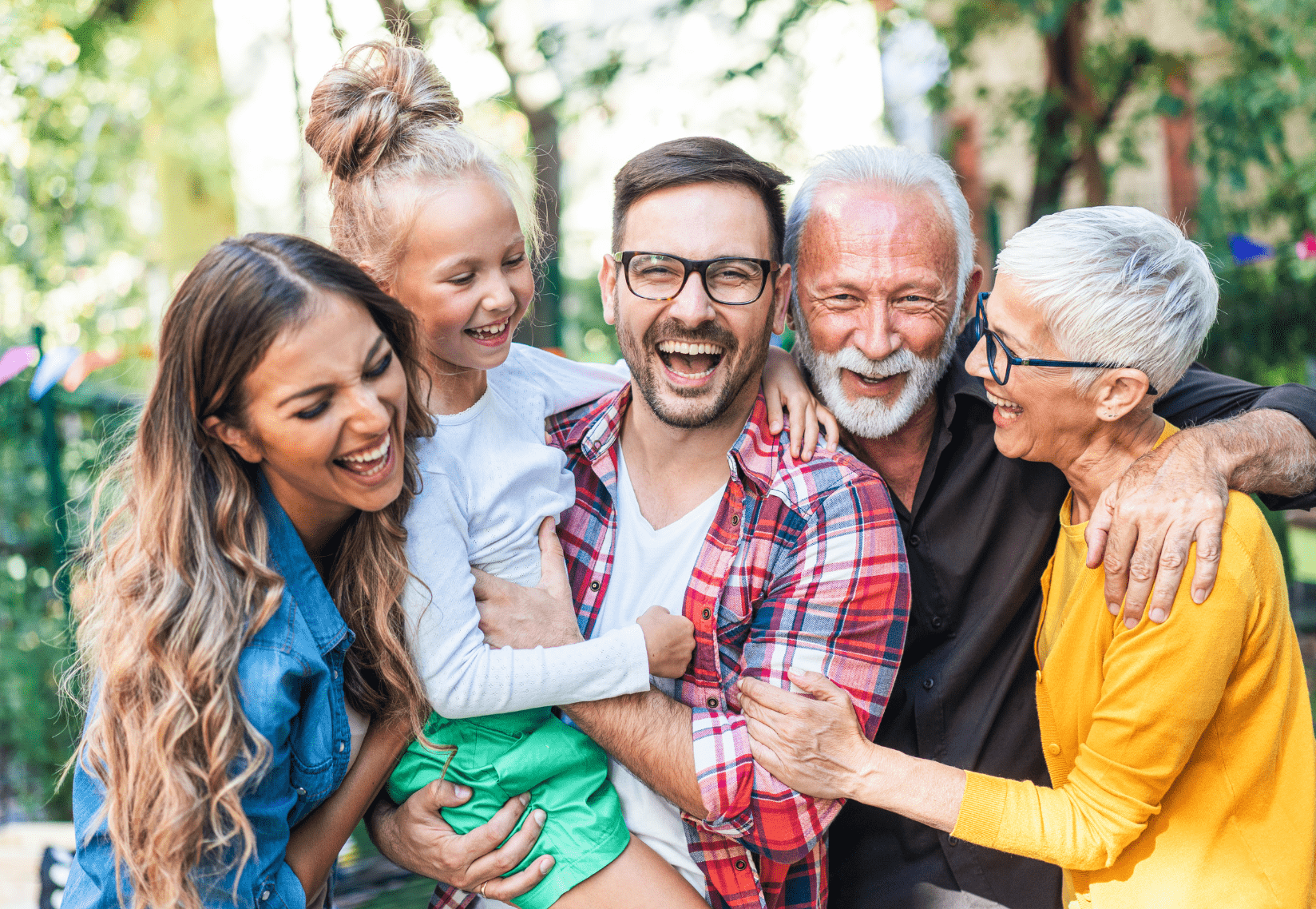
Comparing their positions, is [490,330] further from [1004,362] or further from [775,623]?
[1004,362]

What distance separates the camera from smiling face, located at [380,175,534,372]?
223cm

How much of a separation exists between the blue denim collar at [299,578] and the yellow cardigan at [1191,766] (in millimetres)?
1334

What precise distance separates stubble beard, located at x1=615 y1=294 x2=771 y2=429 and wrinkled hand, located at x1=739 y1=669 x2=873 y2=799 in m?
0.70

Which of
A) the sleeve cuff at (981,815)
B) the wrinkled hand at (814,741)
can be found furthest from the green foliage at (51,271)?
the sleeve cuff at (981,815)

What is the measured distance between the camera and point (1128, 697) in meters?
1.93

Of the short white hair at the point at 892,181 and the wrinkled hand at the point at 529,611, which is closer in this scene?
the wrinkled hand at the point at 529,611

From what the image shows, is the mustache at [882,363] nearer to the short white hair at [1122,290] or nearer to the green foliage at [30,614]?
the short white hair at [1122,290]

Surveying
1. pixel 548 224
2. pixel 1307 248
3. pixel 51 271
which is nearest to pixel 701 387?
pixel 548 224

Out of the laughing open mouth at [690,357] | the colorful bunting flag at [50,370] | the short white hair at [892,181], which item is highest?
the short white hair at [892,181]

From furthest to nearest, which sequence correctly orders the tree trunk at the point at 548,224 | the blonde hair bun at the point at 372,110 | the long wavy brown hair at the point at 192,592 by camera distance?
the tree trunk at the point at 548,224
the blonde hair bun at the point at 372,110
the long wavy brown hair at the point at 192,592

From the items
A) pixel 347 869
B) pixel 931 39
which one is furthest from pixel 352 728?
pixel 931 39

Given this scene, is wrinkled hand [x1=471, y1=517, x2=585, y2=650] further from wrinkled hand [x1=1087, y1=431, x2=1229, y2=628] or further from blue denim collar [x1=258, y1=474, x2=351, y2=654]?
wrinkled hand [x1=1087, y1=431, x2=1229, y2=628]

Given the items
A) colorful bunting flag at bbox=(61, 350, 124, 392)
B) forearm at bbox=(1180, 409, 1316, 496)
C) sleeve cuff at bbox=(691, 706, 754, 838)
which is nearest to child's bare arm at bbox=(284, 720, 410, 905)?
sleeve cuff at bbox=(691, 706, 754, 838)

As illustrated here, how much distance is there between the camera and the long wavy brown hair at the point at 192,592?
5.93 feet
